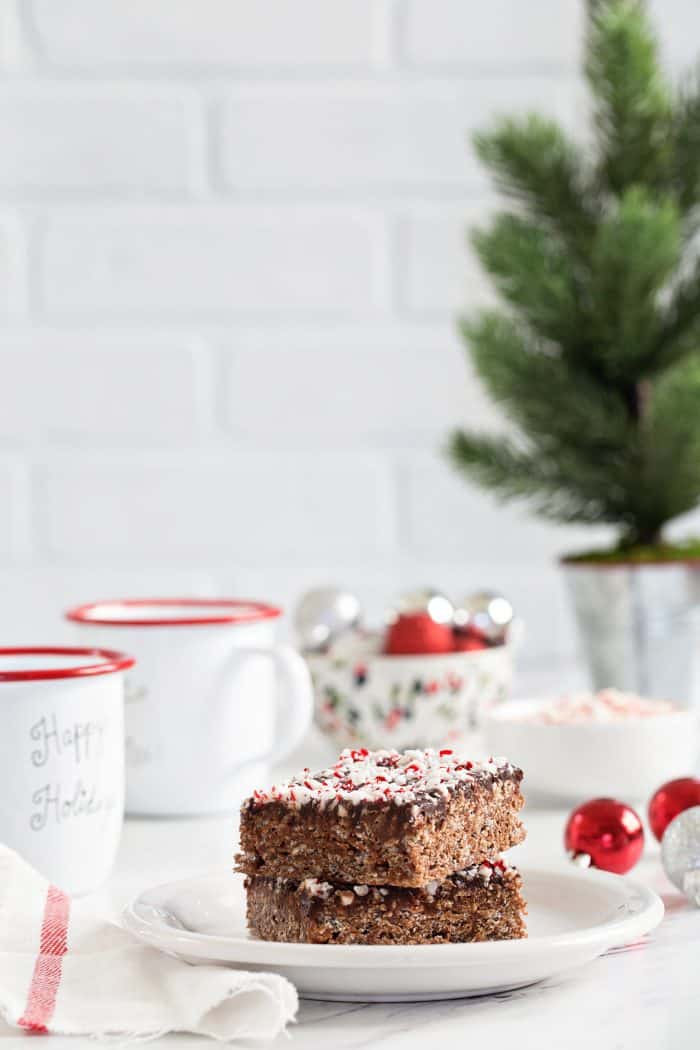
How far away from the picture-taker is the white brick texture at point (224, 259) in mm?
1934

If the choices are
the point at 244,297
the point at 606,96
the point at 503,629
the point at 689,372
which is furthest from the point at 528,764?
the point at 244,297

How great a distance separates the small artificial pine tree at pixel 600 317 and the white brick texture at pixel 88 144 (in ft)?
1.87

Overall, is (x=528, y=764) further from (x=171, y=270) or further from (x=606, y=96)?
(x=171, y=270)

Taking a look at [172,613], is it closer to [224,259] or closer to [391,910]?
[391,910]

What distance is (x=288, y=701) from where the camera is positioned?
95cm

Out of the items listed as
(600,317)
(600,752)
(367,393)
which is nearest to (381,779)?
(600,752)

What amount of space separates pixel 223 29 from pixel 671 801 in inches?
53.6

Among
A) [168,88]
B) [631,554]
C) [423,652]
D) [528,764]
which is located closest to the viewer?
[528,764]

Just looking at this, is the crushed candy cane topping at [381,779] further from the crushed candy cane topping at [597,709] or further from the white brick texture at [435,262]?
the white brick texture at [435,262]

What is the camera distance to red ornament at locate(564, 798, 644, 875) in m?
0.80

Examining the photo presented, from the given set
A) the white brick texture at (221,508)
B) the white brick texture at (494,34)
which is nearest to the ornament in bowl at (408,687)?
the white brick texture at (221,508)

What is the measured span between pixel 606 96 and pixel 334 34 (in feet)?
1.85

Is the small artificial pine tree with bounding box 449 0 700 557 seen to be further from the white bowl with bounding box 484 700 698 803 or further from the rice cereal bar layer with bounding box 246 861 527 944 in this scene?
the rice cereal bar layer with bounding box 246 861 527 944

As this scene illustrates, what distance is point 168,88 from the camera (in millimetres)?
1913
